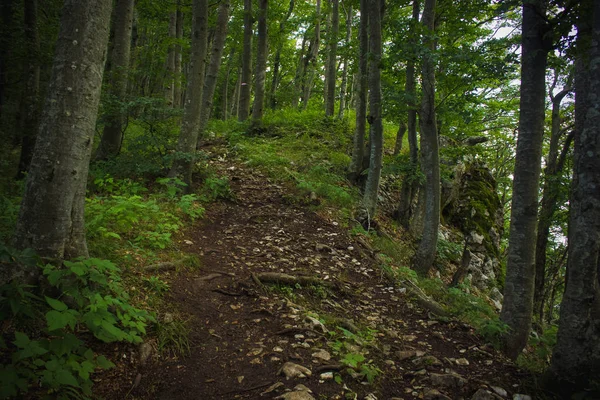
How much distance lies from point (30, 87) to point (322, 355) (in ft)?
28.9

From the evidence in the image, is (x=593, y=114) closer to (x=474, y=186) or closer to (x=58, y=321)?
(x=58, y=321)

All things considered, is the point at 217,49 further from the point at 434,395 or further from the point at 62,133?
the point at 434,395

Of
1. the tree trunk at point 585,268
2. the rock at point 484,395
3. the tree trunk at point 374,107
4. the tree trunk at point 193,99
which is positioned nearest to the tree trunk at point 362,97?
the tree trunk at point 374,107

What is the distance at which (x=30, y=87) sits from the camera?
7789mm

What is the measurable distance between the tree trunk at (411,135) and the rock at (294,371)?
20.0ft

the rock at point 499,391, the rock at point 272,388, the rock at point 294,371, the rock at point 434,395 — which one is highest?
the rock at point 294,371

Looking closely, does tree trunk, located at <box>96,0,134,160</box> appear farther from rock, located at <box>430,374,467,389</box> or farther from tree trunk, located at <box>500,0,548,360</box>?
rock, located at <box>430,374,467,389</box>

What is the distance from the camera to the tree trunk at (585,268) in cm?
306

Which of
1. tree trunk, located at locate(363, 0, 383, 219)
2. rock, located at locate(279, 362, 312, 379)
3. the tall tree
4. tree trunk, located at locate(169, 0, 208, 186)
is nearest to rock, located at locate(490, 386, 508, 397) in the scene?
rock, located at locate(279, 362, 312, 379)

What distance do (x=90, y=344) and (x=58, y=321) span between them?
846 mm

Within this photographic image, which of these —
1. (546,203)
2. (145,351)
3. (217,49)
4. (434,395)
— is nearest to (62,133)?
(145,351)

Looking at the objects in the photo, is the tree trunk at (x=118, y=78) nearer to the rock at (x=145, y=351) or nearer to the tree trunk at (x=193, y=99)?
the tree trunk at (x=193, y=99)

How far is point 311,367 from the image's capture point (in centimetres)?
330

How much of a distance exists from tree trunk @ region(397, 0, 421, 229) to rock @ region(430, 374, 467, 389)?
5737 mm
